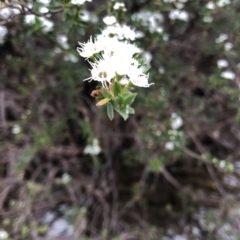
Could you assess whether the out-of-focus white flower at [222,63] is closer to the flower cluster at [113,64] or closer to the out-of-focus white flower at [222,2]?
the out-of-focus white flower at [222,2]

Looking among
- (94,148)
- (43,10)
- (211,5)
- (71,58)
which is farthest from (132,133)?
(43,10)

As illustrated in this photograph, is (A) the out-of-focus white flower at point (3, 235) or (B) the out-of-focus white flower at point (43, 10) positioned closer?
(B) the out-of-focus white flower at point (43, 10)

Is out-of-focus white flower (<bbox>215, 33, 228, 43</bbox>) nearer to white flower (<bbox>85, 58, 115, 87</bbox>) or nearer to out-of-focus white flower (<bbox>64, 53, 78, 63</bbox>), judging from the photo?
out-of-focus white flower (<bbox>64, 53, 78, 63</bbox>)

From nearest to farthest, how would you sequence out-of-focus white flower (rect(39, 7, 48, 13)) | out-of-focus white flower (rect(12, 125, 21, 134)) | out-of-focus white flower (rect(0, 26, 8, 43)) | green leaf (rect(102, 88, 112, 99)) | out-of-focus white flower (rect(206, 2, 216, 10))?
green leaf (rect(102, 88, 112, 99)) < out-of-focus white flower (rect(39, 7, 48, 13)) < out-of-focus white flower (rect(0, 26, 8, 43)) < out-of-focus white flower (rect(206, 2, 216, 10)) < out-of-focus white flower (rect(12, 125, 21, 134))

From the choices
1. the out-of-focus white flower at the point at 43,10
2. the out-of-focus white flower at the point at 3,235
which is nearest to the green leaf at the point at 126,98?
the out-of-focus white flower at the point at 43,10

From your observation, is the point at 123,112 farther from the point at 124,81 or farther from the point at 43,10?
the point at 43,10

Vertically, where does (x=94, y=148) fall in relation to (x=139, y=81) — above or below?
below

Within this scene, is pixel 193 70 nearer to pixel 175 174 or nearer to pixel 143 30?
pixel 143 30

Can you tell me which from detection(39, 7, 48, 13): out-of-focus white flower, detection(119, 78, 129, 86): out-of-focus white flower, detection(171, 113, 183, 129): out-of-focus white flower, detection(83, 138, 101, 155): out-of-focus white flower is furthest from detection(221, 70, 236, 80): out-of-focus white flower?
detection(119, 78, 129, 86): out-of-focus white flower
